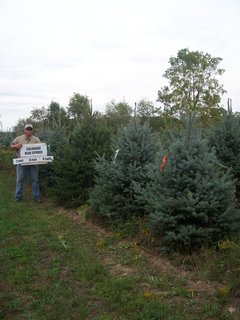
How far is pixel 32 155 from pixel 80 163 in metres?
1.80

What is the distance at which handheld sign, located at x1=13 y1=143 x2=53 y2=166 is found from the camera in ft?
34.9

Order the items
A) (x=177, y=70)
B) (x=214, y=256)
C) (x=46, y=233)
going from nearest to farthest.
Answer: (x=214, y=256) < (x=46, y=233) < (x=177, y=70)

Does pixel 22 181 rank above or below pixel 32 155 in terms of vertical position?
below

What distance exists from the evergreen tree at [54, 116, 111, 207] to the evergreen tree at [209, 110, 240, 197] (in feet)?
9.39

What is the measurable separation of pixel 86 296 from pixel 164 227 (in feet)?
5.82

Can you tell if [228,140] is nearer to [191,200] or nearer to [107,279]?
[191,200]

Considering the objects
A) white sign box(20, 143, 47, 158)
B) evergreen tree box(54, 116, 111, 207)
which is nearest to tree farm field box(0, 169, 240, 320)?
evergreen tree box(54, 116, 111, 207)

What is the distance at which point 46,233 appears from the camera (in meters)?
7.49

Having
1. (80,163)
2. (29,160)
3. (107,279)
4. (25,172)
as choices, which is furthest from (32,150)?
(107,279)

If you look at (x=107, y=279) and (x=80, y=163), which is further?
(x=80, y=163)

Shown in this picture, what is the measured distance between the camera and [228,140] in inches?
338

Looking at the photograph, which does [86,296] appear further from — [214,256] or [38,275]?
[214,256]

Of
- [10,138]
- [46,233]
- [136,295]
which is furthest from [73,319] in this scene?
[10,138]

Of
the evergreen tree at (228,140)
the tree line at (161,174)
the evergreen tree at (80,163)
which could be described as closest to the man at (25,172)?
the tree line at (161,174)
